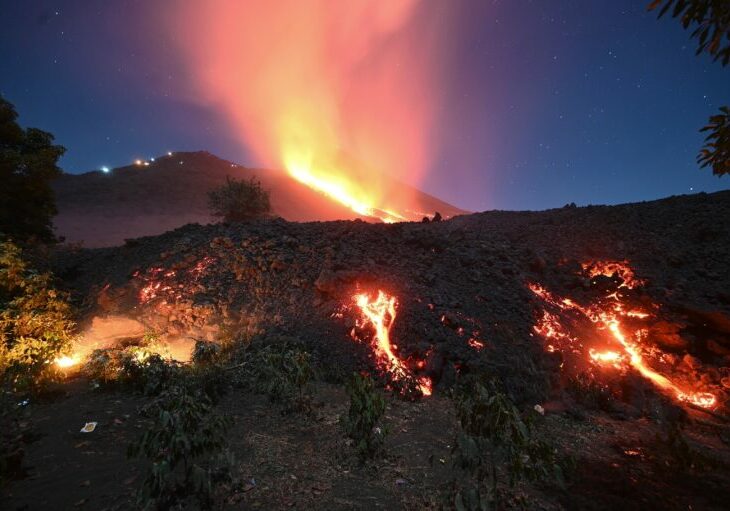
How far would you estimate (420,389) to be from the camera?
8.62 metres

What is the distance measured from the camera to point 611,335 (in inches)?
446

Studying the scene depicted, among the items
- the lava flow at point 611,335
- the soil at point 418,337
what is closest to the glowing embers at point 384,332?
the soil at point 418,337

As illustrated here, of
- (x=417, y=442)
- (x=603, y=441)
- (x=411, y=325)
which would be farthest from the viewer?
(x=411, y=325)

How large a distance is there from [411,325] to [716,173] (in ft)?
26.1

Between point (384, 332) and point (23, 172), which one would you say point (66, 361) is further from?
point (23, 172)

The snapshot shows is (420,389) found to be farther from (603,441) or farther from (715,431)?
(715,431)

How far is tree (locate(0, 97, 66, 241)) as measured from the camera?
569 inches

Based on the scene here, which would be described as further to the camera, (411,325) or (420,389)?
(411,325)

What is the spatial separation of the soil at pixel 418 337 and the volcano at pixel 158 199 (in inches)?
985

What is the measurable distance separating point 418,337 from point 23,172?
18.4 metres

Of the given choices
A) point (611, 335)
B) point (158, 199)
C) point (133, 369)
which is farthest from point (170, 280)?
point (158, 199)

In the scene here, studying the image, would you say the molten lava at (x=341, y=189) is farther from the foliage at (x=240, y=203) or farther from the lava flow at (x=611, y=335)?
the lava flow at (x=611, y=335)

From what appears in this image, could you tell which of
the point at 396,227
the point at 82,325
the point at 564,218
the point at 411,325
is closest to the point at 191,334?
the point at 82,325

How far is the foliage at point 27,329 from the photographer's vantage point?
7.21 metres
